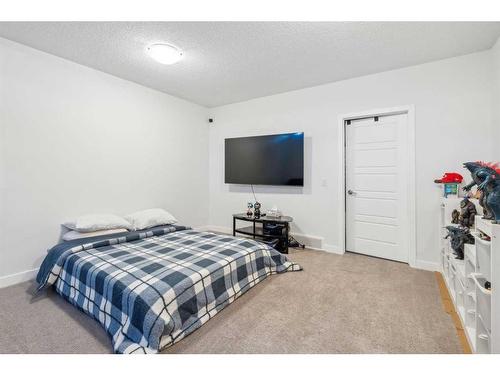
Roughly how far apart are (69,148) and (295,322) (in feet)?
9.99

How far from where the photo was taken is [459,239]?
6.27ft

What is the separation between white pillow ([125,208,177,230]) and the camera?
310 centimetres

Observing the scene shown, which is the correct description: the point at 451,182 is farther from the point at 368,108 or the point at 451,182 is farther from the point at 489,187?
the point at 489,187

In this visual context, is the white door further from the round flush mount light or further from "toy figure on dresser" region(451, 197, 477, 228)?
the round flush mount light

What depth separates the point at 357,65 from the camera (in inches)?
113

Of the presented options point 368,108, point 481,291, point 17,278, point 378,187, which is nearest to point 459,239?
point 481,291

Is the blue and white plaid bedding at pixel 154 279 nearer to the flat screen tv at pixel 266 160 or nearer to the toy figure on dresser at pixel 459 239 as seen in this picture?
the flat screen tv at pixel 266 160

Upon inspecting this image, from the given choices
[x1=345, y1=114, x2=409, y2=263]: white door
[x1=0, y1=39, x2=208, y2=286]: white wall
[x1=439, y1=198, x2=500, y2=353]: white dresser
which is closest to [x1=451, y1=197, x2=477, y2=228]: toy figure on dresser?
[x1=439, y1=198, x2=500, y2=353]: white dresser

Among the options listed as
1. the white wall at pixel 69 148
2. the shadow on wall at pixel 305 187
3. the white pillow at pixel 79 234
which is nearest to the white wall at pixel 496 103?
the shadow on wall at pixel 305 187

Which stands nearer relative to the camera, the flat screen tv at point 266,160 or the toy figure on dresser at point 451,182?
the toy figure on dresser at point 451,182

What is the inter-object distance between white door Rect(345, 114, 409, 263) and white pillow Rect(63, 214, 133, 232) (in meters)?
3.09

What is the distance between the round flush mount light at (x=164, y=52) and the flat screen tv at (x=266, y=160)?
1.76 meters

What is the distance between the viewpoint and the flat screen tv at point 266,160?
3.60m
